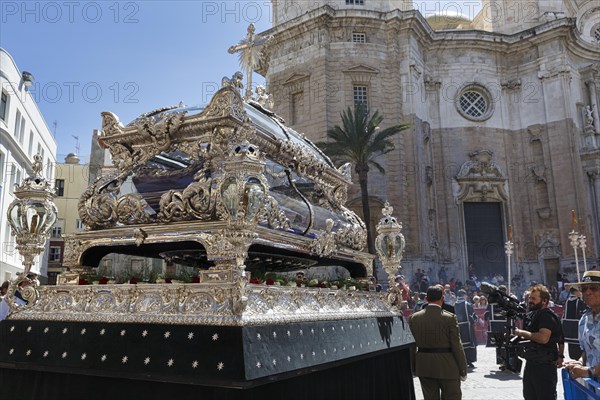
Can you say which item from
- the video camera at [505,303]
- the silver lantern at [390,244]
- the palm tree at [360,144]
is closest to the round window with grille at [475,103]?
the palm tree at [360,144]

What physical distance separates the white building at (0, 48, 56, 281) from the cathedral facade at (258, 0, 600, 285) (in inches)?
502

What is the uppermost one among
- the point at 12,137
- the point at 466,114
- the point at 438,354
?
the point at 466,114

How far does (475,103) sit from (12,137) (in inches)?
1034

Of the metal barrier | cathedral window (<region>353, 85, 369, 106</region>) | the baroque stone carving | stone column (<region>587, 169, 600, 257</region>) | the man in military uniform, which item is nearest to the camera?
the metal barrier

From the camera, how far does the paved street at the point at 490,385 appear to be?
26.2 feet

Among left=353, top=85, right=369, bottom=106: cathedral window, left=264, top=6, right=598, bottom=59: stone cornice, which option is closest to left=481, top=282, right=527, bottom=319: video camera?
left=353, top=85, right=369, bottom=106: cathedral window

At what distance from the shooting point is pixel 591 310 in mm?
4375

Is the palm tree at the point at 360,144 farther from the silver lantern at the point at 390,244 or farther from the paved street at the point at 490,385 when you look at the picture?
the silver lantern at the point at 390,244

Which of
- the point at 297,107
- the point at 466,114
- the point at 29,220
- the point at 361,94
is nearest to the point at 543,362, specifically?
the point at 29,220

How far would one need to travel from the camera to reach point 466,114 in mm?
30406

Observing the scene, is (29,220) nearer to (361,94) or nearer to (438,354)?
(438,354)

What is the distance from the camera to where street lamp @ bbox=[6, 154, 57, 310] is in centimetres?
477

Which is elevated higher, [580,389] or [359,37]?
[359,37]

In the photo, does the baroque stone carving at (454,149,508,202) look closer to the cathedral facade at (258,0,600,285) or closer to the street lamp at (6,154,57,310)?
the cathedral facade at (258,0,600,285)
